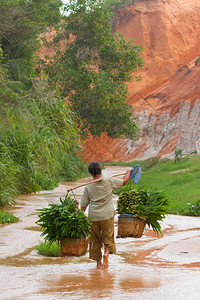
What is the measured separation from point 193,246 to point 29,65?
18202 millimetres

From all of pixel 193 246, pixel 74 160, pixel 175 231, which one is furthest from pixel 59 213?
pixel 74 160

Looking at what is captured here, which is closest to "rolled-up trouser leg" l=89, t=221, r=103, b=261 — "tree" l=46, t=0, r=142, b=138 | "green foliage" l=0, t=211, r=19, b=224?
"green foliage" l=0, t=211, r=19, b=224

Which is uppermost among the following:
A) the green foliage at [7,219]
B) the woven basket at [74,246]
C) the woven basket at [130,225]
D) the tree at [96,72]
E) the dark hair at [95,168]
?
the tree at [96,72]

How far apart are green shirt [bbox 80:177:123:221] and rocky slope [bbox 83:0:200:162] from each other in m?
28.7

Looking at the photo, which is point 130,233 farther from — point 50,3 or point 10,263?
point 50,3

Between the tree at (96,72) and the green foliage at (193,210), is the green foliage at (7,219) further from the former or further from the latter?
the tree at (96,72)

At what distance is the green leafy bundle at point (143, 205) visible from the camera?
21.6ft

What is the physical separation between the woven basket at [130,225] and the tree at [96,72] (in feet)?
64.7

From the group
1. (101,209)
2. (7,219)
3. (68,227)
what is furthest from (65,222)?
(7,219)

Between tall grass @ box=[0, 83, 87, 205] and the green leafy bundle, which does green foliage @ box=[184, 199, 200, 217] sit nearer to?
tall grass @ box=[0, 83, 87, 205]

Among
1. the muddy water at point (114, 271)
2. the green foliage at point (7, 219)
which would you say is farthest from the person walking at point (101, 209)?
the green foliage at point (7, 219)

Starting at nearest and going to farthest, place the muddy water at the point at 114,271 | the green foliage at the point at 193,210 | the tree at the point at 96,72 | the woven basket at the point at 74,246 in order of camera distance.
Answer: the muddy water at the point at 114,271 → the woven basket at the point at 74,246 → the green foliage at the point at 193,210 → the tree at the point at 96,72

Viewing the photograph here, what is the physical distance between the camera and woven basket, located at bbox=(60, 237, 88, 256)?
649 cm

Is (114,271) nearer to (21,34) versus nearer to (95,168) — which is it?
(95,168)
